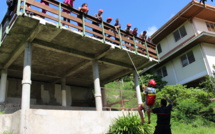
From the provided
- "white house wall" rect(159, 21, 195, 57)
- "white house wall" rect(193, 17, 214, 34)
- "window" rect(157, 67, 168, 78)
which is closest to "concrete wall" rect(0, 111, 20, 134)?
"white house wall" rect(159, 21, 195, 57)

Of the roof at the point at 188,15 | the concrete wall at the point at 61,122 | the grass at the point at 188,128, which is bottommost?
the grass at the point at 188,128

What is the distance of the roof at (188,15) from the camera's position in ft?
58.1

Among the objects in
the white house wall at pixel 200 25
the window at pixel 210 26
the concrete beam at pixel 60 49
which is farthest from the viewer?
the window at pixel 210 26

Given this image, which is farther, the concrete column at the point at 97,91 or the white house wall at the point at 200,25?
the white house wall at the point at 200,25

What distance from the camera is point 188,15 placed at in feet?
62.2

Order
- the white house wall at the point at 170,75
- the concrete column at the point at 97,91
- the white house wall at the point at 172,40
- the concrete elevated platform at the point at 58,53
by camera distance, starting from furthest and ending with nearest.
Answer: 1. the white house wall at the point at 170,75
2. the white house wall at the point at 172,40
3. the concrete column at the point at 97,91
4. the concrete elevated platform at the point at 58,53

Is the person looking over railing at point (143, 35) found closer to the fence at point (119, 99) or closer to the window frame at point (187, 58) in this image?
the fence at point (119, 99)

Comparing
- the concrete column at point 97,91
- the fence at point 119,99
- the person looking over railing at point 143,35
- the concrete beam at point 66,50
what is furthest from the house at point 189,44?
the concrete column at point 97,91

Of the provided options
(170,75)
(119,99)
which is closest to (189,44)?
(170,75)

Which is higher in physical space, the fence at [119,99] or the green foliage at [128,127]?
the fence at [119,99]

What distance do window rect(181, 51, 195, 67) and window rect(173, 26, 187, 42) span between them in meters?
2.05

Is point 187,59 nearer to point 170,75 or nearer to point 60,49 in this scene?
point 170,75

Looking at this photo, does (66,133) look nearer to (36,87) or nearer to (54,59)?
(54,59)

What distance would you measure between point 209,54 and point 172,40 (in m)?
4.43
